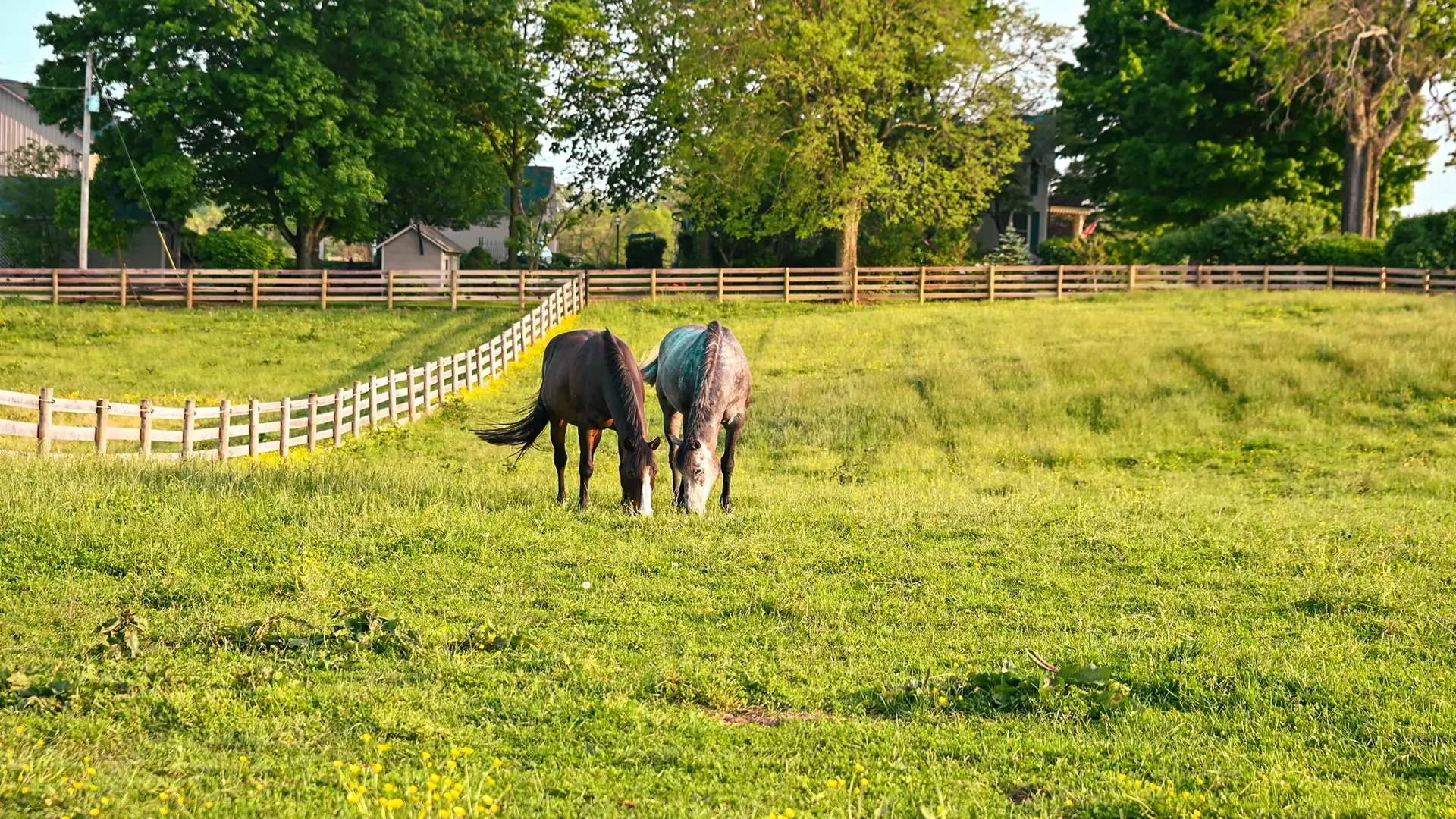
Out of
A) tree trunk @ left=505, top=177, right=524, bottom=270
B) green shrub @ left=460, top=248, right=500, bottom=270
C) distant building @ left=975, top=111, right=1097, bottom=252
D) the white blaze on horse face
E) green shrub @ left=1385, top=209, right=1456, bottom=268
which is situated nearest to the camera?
the white blaze on horse face

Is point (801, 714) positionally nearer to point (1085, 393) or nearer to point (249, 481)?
point (249, 481)

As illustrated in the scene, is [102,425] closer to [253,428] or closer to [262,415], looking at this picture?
[253,428]

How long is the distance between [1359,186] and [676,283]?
2487 centimetres

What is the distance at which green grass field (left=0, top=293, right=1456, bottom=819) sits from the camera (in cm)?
552

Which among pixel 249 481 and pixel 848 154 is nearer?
pixel 249 481

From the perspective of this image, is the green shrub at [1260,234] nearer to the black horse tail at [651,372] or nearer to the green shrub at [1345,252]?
the green shrub at [1345,252]

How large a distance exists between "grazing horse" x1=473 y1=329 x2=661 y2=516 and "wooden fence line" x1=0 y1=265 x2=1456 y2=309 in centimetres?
2502

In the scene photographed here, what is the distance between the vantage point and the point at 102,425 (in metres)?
14.5

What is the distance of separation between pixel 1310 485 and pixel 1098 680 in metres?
12.3

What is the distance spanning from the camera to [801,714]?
265 inches

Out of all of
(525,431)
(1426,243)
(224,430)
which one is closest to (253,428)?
(224,430)

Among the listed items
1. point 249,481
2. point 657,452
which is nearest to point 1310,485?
point 657,452

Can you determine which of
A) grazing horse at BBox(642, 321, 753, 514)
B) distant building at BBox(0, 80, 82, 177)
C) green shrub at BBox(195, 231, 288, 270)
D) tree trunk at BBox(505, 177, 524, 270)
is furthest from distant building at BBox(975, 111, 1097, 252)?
grazing horse at BBox(642, 321, 753, 514)

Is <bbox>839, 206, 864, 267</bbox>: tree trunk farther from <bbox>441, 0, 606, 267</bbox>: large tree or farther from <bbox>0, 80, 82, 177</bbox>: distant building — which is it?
<bbox>0, 80, 82, 177</bbox>: distant building
